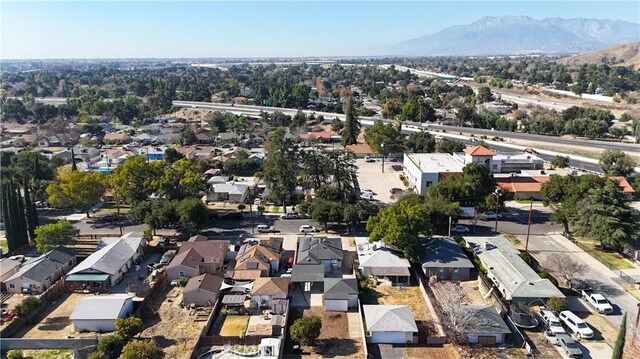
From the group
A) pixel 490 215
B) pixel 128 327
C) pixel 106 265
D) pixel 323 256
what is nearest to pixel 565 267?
pixel 490 215

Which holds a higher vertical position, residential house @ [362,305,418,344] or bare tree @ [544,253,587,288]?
bare tree @ [544,253,587,288]

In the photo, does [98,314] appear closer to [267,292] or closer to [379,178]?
[267,292]

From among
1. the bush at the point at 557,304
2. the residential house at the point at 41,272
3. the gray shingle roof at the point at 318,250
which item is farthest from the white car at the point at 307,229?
the bush at the point at 557,304

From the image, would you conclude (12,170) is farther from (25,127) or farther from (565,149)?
(565,149)

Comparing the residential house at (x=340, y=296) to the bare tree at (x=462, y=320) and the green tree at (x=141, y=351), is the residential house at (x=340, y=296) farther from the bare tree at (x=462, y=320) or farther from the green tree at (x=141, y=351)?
the green tree at (x=141, y=351)

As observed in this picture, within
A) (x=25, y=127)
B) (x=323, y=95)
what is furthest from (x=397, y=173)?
(x=323, y=95)

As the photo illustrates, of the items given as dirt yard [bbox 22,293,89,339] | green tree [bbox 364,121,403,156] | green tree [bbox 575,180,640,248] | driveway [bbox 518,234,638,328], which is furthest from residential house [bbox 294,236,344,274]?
green tree [bbox 364,121,403,156]

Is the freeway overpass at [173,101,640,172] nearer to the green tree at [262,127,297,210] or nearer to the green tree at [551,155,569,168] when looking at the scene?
the green tree at [551,155,569,168]
